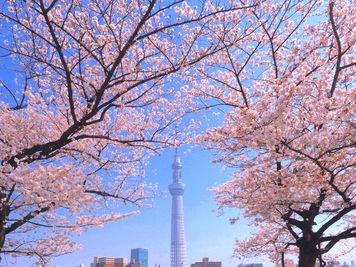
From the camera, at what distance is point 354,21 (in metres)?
8.72

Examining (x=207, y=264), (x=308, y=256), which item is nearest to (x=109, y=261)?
(x=207, y=264)

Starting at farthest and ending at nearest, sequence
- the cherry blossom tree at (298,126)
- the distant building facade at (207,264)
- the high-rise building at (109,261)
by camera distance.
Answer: the high-rise building at (109,261), the distant building facade at (207,264), the cherry blossom tree at (298,126)

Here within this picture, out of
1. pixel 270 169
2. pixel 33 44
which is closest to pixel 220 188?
pixel 270 169

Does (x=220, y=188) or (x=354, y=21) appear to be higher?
(x=354, y=21)

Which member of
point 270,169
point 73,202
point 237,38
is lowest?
point 73,202

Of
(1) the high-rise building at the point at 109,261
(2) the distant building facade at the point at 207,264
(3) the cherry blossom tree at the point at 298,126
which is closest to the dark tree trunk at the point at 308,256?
(3) the cherry blossom tree at the point at 298,126

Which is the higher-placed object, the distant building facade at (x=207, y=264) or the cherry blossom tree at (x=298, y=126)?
the cherry blossom tree at (x=298, y=126)

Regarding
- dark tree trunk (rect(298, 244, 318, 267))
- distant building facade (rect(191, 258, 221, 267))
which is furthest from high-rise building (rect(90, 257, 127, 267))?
dark tree trunk (rect(298, 244, 318, 267))

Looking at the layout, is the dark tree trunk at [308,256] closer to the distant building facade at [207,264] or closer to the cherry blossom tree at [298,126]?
the cherry blossom tree at [298,126]

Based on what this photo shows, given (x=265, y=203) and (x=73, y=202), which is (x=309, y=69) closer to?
(x=265, y=203)

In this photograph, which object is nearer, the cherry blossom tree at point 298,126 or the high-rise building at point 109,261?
the cherry blossom tree at point 298,126

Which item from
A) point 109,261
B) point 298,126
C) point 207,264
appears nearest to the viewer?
point 298,126

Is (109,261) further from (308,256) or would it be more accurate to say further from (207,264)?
(308,256)

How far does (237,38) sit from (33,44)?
4.34m
